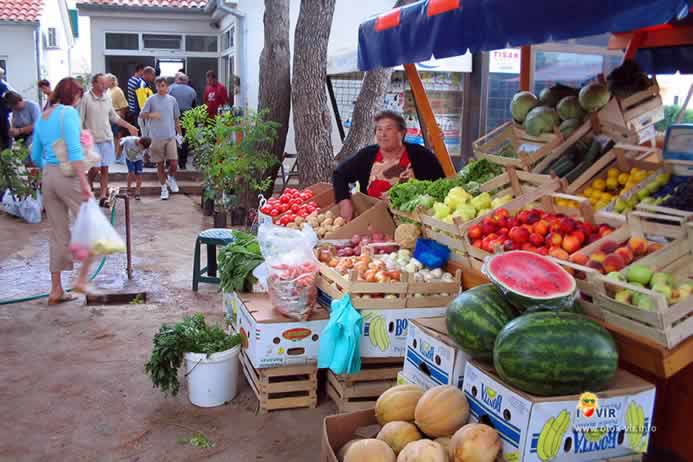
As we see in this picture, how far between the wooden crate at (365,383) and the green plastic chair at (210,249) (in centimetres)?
243

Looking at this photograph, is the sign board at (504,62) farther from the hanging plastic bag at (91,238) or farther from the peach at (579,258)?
the hanging plastic bag at (91,238)

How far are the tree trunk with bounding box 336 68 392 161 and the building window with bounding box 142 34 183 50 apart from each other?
9.57 metres

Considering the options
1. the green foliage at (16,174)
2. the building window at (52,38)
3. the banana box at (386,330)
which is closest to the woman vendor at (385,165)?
the banana box at (386,330)

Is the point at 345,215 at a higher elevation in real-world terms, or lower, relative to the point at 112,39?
lower

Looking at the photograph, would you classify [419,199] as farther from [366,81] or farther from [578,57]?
Result: [578,57]

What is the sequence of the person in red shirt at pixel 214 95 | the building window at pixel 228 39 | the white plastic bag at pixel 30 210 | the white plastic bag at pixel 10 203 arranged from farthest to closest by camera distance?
the building window at pixel 228 39, the person in red shirt at pixel 214 95, the white plastic bag at pixel 10 203, the white plastic bag at pixel 30 210

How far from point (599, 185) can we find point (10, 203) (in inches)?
362

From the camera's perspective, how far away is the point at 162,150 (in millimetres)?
12102

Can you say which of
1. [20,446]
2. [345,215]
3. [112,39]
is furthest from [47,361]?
[112,39]

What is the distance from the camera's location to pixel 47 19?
22766mm

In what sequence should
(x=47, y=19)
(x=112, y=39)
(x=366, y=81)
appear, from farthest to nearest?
1. (x=47, y=19)
2. (x=112, y=39)
3. (x=366, y=81)

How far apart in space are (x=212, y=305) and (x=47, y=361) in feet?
5.79

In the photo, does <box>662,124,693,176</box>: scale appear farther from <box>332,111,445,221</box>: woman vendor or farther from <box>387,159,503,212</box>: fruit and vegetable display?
<box>332,111,445,221</box>: woman vendor

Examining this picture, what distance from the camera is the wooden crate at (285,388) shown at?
4195 mm
